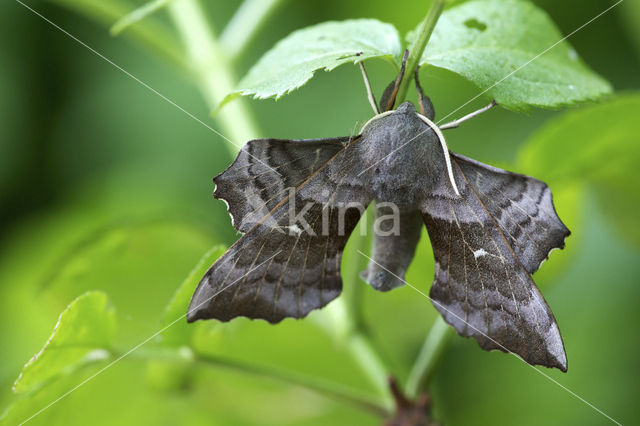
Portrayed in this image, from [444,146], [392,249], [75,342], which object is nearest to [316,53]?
[444,146]

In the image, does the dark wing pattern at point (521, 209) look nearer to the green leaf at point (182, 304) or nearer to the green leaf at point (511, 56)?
the green leaf at point (511, 56)

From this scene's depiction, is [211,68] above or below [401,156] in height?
above

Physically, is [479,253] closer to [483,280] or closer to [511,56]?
[483,280]

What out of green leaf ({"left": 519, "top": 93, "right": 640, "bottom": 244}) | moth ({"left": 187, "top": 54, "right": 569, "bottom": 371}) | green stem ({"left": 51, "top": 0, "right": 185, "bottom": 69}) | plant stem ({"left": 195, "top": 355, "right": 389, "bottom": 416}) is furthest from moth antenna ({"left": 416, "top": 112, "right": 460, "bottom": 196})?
green stem ({"left": 51, "top": 0, "right": 185, "bottom": 69})

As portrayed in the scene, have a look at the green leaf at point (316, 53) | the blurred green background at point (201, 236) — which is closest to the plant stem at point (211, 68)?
the blurred green background at point (201, 236)

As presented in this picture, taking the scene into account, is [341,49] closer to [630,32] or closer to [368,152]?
[368,152]

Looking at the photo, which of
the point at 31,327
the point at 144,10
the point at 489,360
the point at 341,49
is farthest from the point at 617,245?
the point at 31,327
